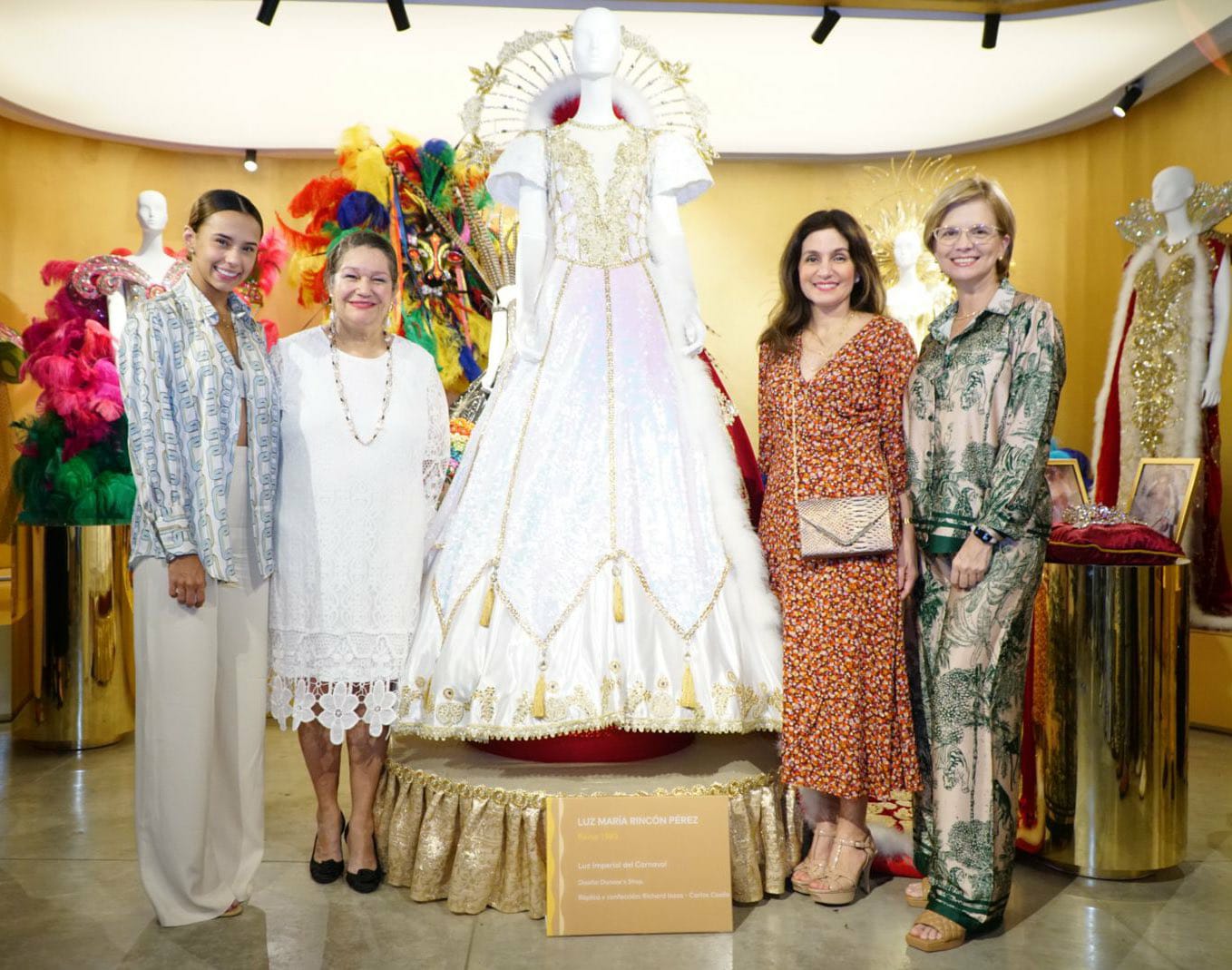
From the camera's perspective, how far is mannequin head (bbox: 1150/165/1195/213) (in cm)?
495

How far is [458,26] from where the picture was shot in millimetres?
5109

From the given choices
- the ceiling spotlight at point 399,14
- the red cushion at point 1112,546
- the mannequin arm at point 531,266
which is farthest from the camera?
the ceiling spotlight at point 399,14

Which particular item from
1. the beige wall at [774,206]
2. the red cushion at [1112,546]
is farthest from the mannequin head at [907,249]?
the red cushion at [1112,546]

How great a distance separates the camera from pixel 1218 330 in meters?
4.82

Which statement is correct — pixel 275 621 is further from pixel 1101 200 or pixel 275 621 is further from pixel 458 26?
pixel 1101 200

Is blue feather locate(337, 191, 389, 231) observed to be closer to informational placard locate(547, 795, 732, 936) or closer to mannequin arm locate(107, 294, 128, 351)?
mannequin arm locate(107, 294, 128, 351)

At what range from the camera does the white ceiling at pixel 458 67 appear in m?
4.96

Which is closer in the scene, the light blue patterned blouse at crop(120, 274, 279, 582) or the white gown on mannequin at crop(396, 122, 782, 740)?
the light blue patterned blouse at crop(120, 274, 279, 582)

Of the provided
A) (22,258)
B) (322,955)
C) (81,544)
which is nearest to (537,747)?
(322,955)

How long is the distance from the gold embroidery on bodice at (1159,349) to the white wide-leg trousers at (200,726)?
14.2ft

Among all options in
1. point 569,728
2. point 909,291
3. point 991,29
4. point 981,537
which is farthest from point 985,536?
point 909,291

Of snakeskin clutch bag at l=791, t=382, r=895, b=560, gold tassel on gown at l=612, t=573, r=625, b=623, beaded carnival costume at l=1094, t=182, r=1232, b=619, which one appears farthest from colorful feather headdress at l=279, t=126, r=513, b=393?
beaded carnival costume at l=1094, t=182, r=1232, b=619

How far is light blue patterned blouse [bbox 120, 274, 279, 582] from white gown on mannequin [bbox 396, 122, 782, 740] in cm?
55

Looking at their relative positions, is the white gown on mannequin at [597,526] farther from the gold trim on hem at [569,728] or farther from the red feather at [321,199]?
the red feather at [321,199]
